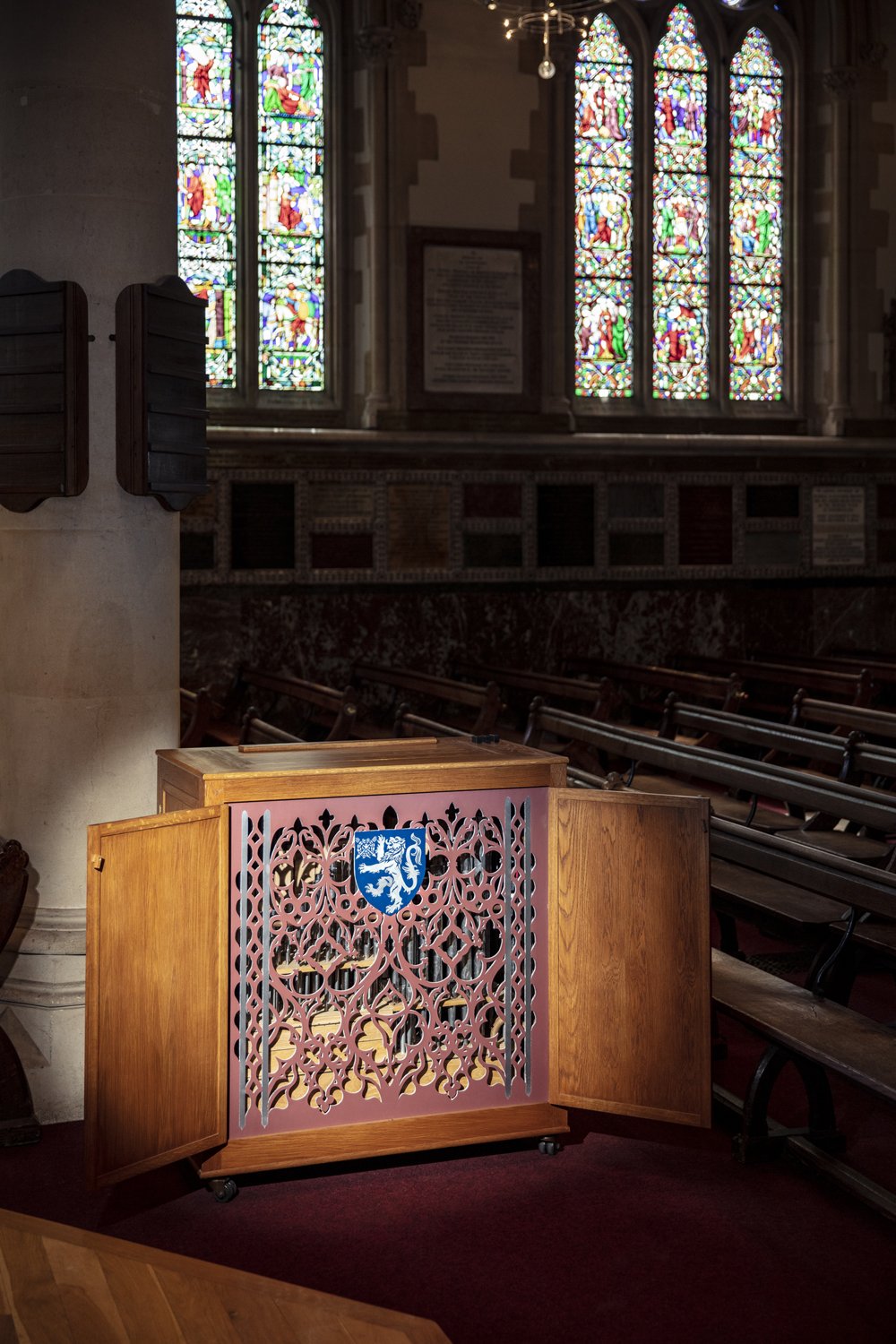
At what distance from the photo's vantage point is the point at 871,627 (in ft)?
42.2

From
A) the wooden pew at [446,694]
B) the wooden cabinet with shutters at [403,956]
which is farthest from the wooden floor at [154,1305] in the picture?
the wooden pew at [446,694]

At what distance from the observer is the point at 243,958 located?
3996 millimetres

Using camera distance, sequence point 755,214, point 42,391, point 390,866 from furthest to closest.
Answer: point 755,214
point 42,391
point 390,866

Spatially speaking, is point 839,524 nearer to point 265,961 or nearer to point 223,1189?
point 265,961

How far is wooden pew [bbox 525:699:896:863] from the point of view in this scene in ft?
17.3

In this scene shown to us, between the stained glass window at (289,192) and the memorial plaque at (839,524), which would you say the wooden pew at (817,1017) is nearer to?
the stained glass window at (289,192)

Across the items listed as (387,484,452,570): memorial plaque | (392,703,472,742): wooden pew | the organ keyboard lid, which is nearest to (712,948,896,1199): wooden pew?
the organ keyboard lid

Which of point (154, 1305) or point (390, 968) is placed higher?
point (390, 968)

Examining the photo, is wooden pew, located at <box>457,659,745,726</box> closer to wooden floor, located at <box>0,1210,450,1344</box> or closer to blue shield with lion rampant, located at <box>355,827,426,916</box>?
blue shield with lion rampant, located at <box>355,827,426,916</box>

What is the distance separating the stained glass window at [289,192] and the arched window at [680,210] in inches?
86.2

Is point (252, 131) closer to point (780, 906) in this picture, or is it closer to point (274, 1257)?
point (780, 906)

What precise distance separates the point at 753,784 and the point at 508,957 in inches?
74.3

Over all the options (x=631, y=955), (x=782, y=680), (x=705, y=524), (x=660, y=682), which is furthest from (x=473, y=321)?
(x=631, y=955)

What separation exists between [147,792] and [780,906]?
2075 mm
